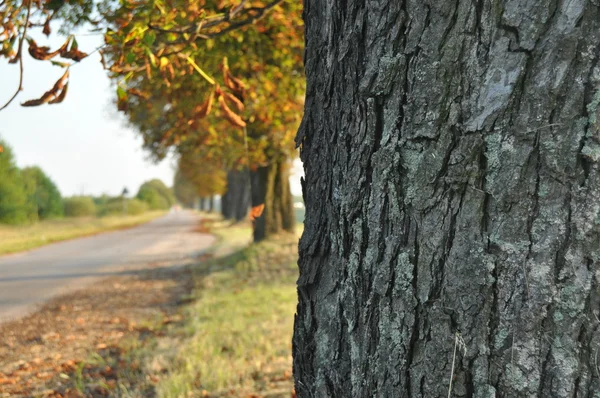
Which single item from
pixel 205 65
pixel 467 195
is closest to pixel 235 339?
pixel 205 65

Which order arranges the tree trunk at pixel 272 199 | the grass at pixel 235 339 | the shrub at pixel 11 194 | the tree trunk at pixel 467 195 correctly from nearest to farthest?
the tree trunk at pixel 467 195, the grass at pixel 235 339, the tree trunk at pixel 272 199, the shrub at pixel 11 194

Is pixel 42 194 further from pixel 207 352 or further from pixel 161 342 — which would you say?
pixel 207 352

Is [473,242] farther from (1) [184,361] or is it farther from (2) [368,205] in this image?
(1) [184,361]

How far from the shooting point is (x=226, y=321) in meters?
6.59

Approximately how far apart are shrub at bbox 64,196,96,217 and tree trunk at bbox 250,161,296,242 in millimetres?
58559

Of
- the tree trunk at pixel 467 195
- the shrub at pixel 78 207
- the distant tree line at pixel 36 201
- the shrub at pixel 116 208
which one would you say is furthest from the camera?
the shrub at pixel 78 207

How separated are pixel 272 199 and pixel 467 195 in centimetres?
1327

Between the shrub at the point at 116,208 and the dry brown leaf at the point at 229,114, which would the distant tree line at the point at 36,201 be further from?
the dry brown leaf at the point at 229,114

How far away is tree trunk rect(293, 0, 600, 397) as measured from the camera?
4.25ft

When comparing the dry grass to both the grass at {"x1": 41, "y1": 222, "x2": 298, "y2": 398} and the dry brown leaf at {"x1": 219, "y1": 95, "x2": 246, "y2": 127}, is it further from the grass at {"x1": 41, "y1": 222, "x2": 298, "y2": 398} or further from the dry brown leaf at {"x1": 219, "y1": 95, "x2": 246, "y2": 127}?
the dry brown leaf at {"x1": 219, "y1": 95, "x2": 246, "y2": 127}

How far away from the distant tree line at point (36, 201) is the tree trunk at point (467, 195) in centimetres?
5030

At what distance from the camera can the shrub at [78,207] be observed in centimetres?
6956

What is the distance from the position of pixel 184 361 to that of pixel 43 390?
1.16 metres

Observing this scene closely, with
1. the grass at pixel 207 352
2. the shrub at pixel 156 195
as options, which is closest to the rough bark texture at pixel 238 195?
the grass at pixel 207 352
